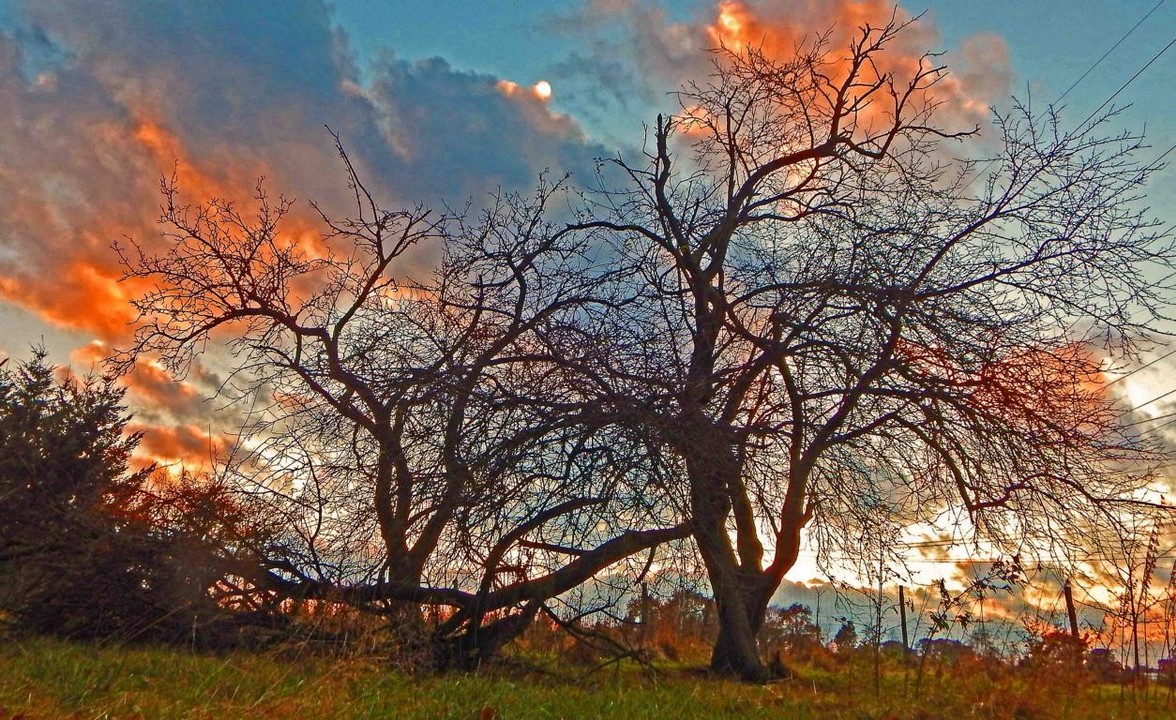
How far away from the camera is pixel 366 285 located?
1265 cm

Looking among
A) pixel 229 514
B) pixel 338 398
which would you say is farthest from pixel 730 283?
pixel 229 514

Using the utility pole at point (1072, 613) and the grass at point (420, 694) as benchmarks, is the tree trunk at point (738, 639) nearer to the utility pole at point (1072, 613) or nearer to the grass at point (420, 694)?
the grass at point (420, 694)

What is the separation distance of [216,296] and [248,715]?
8232 millimetres

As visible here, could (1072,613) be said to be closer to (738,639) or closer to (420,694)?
(738,639)

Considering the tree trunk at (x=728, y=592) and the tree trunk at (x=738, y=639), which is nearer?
the tree trunk at (x=728, y=592)

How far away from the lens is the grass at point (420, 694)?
566 cm

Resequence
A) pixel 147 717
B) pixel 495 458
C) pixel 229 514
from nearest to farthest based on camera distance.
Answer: pixel 147 717 < pixel 495 458 < pixel 229 514

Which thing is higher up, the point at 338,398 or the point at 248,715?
the point at 338,398

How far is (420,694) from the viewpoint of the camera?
720cm

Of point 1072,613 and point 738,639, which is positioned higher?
point 1072,613

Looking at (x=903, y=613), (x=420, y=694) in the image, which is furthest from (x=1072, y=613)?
(x=420, y=694)

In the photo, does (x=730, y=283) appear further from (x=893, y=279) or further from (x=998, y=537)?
(x=998, y=537)

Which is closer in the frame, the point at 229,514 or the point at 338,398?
the point at 229,514

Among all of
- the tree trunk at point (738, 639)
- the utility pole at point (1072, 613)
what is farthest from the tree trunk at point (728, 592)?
the utility pole at point (1072, 613)
